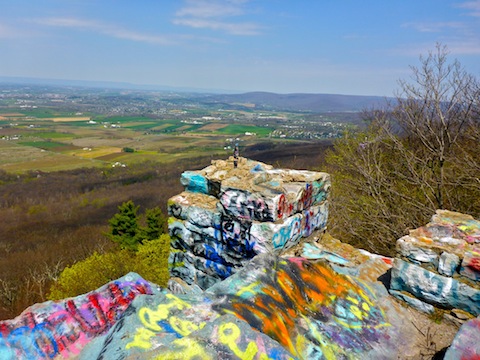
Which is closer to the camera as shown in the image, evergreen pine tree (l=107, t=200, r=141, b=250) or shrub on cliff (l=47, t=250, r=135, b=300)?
shrub on cliff (l=47, t=250, r=135, b=300)

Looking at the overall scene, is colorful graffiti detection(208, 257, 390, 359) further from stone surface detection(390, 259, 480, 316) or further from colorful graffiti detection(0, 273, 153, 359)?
colorful graffiti detection(0, 273, 153, 359)

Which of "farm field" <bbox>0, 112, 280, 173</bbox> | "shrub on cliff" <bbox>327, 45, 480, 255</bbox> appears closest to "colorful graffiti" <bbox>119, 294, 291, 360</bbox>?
"shrub on cliff" <bbox>327, 45, 480, 255</bbox>

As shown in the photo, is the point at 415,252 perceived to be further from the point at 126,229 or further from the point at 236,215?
the point at 126,229

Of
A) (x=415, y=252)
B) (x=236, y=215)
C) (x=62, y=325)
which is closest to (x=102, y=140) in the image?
(x=236, y=215)

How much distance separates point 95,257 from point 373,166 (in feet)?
49.7

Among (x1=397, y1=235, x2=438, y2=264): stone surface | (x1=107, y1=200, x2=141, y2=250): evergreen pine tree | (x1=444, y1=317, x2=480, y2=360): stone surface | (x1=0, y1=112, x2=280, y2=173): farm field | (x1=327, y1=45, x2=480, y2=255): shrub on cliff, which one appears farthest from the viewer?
(x1=0, y1=112, x2=280, y2=173): farm field

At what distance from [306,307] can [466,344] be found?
1.72 meters

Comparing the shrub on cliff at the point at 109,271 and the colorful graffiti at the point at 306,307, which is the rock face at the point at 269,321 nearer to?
the colorful graffiti at the point at 306,307

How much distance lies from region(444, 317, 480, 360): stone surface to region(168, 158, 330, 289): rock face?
2765mm

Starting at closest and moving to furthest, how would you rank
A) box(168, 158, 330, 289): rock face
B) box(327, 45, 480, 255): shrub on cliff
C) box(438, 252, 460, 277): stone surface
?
box(438, 252, 460, 277): stone surface
box(168, 158, 330, 289): rock face
box(327, 45, 480, 255): shrub on cliff

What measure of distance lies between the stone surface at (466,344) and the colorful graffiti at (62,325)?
142 inches

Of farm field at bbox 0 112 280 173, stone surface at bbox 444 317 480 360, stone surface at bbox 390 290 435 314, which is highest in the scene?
stone surface at bbox 444 317 480 360

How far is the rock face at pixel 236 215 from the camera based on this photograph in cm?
568

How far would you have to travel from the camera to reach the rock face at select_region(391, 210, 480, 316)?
4.74 m
